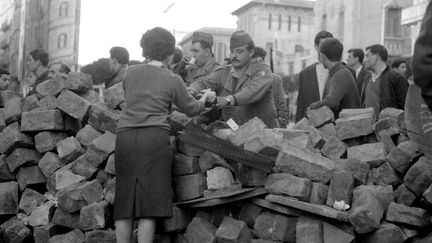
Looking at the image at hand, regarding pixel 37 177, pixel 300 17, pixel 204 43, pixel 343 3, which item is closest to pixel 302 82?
pixel 204 43

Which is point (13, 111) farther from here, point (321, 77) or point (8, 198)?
point (321, 77)

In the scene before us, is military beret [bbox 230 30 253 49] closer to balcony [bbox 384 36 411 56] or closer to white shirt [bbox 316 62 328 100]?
white shirt [bbox 316 62 328 100]

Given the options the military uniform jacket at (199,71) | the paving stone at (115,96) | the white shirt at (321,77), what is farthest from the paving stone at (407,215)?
the military uniform jacket at (199,71)

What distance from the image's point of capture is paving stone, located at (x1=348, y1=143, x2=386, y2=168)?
460cm

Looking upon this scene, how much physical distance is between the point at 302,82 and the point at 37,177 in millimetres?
3167

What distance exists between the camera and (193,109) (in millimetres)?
4906

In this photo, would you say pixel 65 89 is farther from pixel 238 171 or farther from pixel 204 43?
pixel 238 171

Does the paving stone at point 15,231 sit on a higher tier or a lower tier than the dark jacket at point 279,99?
lower

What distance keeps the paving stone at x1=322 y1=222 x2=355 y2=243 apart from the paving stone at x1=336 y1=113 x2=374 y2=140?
100 cm

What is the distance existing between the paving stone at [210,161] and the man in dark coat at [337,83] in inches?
58.8

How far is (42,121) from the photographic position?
20.6ft

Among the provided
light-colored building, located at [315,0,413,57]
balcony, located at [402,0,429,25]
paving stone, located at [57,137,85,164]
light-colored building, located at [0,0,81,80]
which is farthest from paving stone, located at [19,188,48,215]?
light-colored building, located at [315,0,413,57]

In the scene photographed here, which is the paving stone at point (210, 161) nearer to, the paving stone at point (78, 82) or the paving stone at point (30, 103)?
the paving stone at point (78, 82)

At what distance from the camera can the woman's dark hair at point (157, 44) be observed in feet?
15.8
